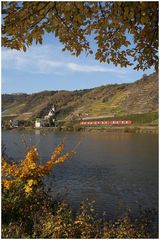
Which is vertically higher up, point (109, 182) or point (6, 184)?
point (6, 184)

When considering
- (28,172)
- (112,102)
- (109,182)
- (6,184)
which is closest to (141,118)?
(112,102)

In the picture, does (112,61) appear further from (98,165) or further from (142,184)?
(98,165)

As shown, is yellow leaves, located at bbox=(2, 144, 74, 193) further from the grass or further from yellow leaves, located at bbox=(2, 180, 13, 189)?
the grass

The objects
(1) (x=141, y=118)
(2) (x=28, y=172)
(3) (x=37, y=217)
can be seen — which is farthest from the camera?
(1) (x=141, y=118)

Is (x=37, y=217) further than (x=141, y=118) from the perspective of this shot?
No

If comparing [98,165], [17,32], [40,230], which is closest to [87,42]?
[17,32]

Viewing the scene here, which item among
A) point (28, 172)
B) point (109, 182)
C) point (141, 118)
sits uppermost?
point (141, 118)

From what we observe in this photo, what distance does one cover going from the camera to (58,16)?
5211mm

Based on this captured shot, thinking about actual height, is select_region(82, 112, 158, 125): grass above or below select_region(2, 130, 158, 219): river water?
above

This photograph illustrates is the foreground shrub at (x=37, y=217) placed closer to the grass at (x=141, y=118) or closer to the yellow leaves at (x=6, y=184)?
the yellow leaves at (x=6, y=184)

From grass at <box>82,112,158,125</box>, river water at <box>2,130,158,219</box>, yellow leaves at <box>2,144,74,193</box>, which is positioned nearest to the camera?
yellow leaves at <box>2,144,74,193</box>

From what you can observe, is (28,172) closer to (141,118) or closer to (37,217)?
(37,217)

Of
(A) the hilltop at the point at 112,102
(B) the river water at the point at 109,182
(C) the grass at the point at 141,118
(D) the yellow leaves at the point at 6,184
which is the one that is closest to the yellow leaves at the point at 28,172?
(D) the yellow leaves at the point at 6,184

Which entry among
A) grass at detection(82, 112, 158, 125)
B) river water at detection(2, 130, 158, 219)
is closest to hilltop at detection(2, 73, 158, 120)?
grass at detection(82, 112, 158, 125)
